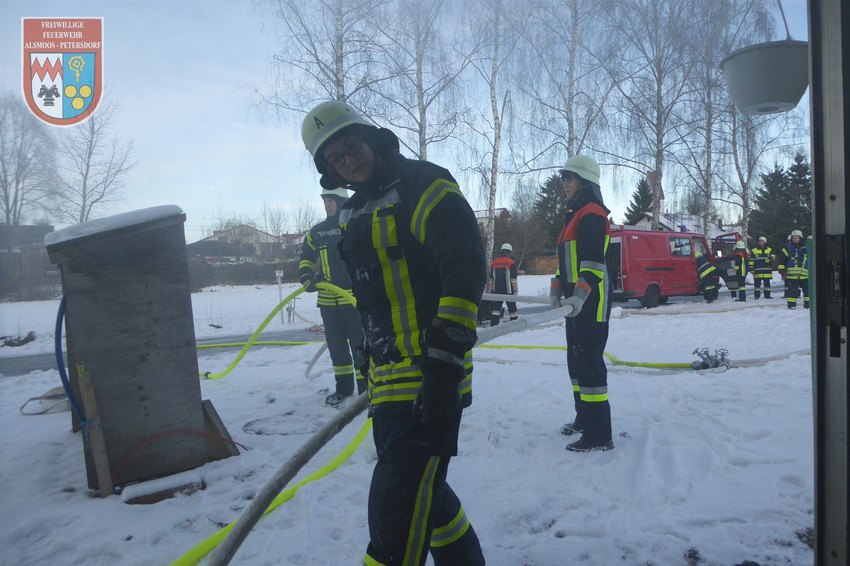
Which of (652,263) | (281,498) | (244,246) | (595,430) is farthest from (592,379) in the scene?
(244,246)

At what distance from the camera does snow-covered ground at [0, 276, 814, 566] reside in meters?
2.42

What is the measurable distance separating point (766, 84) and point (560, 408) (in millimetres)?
2827

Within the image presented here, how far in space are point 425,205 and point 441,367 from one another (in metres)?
0.52

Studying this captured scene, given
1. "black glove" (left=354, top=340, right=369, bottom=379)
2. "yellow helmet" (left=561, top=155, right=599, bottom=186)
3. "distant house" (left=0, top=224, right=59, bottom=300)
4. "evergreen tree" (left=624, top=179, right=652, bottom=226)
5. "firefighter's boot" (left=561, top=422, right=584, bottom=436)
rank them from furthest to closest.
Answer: "evergreen tree" (left=624, top=179, right=652, bottom=226) < "distant house" (left=0, top=224, right=59, bottom=300) < "firefighter's boot" (left=561, top=422, right=584, bottom=436) < "yellow helmet" (left=561, top=155, right=599, bottom=186) < "black glove" (left=354, top=340, right=369, bottom=379)

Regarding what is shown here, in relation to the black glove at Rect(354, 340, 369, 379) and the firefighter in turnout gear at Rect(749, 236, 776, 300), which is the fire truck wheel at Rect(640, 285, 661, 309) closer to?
the firefighter in turnout gear at Rect(749, 236, 776, 300)

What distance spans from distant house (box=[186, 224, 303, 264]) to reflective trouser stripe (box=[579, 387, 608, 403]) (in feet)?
89.0

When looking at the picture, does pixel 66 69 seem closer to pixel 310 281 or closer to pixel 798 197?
pixel 310 281

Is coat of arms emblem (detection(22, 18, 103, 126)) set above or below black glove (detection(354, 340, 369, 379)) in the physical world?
above

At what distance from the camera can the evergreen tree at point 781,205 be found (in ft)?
57.9

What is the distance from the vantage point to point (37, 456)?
3.63 meters

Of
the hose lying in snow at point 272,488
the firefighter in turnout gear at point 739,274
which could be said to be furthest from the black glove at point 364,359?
the firefighter in turnout gear at point 739,274

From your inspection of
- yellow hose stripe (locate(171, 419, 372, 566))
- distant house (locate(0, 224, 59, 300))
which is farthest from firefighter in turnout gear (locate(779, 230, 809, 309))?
distant house (locate(0, 224, 59, 300))

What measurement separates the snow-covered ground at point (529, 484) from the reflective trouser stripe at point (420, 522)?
89 centimetres

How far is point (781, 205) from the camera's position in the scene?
20531mm
